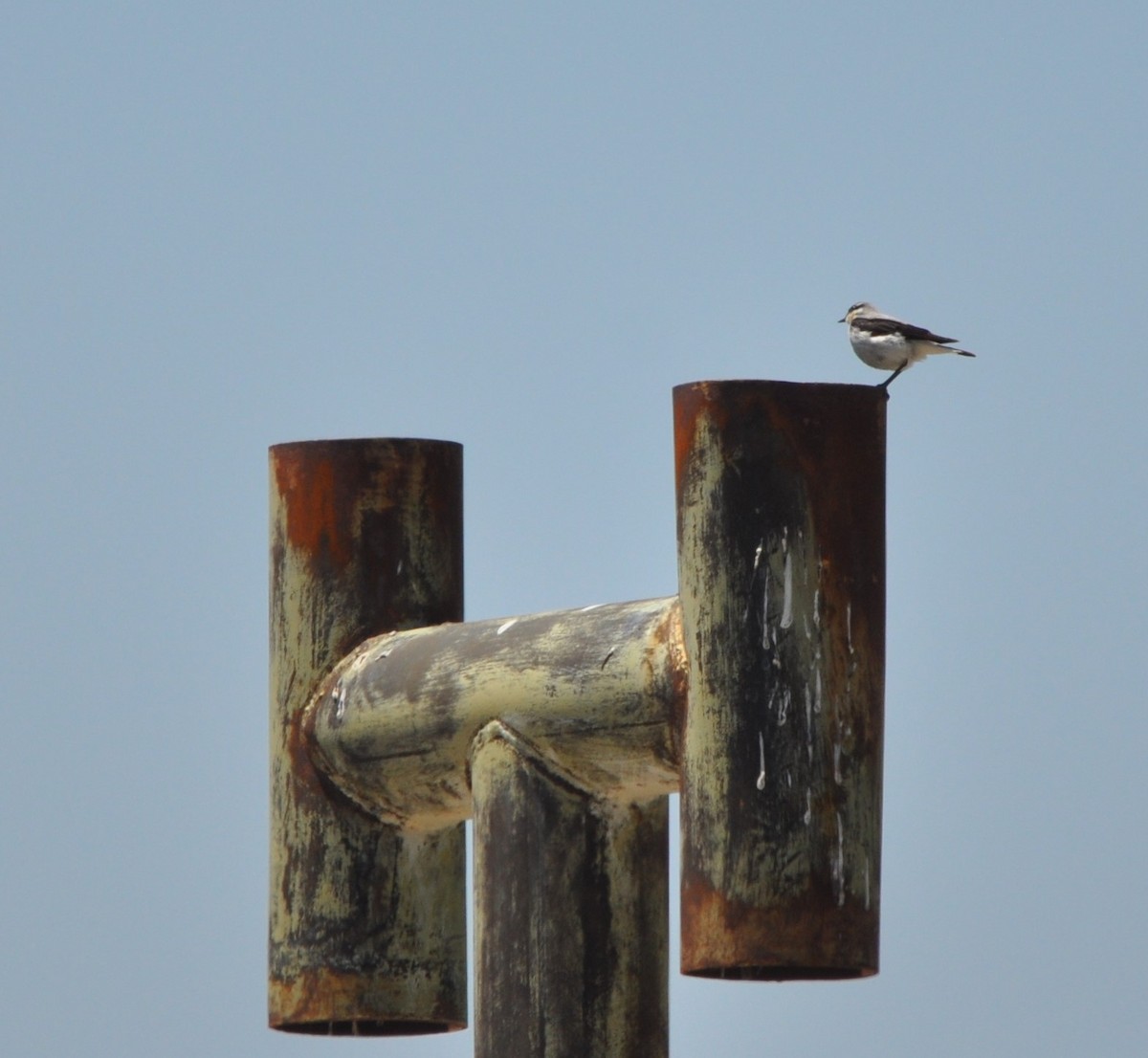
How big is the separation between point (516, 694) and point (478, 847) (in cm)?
45

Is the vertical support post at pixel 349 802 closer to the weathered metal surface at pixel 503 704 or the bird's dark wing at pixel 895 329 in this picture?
the weathered metal surface at pixel 503 704

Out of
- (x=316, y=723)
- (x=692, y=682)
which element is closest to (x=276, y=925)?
(x=316, y=723)

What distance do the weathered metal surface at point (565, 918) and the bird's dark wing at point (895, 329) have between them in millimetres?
4084

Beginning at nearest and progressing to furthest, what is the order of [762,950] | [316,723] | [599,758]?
[762,950] < [599,758] < [316,723]

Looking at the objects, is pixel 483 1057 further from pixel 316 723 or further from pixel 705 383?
pixel 705 383

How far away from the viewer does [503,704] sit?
6.91 metres

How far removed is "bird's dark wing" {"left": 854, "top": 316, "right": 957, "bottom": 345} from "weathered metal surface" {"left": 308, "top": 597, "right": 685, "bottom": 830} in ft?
11.9

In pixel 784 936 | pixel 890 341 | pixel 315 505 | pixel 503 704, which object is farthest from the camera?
pixel 890 341

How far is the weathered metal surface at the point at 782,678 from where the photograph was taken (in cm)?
611

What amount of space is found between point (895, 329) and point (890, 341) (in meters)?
0.05

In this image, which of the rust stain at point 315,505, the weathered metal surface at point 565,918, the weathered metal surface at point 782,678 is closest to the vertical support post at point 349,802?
the rust stain at point 315,505

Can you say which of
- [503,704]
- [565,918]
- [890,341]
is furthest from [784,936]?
[890,341]

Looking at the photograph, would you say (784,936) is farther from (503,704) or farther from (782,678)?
(503,704)

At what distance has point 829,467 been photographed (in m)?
6.28
